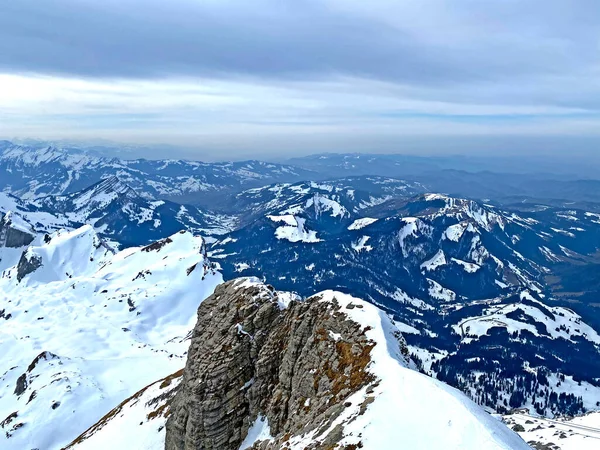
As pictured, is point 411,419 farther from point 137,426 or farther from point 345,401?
point 137,426

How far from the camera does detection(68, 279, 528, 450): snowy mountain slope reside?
114 ft

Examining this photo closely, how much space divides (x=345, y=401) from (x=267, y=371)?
19.6m

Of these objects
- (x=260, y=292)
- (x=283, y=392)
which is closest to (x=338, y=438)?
(x=283, y=392)

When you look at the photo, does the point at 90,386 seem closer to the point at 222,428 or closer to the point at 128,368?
the point at 128,368

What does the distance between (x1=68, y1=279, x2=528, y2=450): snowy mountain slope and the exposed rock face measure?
0.59 feet

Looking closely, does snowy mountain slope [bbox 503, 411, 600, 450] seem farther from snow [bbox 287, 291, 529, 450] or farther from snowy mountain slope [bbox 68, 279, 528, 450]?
snow [bbox 287, 291, 529, 450]

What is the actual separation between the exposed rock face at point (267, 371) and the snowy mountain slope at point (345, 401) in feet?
0.59

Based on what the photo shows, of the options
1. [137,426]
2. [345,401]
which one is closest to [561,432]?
[137,426]

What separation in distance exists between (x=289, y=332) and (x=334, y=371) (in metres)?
13.3

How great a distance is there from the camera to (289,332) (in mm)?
61531

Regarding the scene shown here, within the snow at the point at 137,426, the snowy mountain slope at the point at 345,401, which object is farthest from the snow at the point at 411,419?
the snow at the point at 137,426

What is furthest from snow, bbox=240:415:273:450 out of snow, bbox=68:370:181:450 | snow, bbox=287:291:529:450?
snow, bbox=68:370:181:450

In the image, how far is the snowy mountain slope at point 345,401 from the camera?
34.6 metres

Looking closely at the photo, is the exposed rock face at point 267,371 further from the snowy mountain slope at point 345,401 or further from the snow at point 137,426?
the snow at point 137,426
